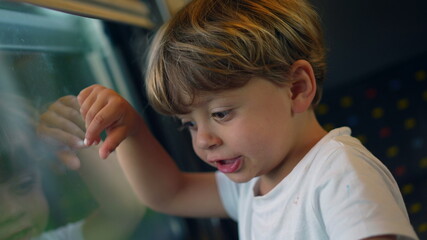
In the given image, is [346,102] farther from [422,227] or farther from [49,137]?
[49,137]

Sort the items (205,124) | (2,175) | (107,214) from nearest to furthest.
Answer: (2,175)
(205,124)
(107,214)

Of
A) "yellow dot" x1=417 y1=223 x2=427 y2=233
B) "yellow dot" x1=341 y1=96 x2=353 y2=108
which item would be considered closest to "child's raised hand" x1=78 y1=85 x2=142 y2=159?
"yellow dot" x1=341 y1=96 x2=353 y2=108

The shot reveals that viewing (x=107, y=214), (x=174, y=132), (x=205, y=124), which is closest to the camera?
(x=205, y=124)

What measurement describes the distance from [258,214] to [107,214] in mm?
307

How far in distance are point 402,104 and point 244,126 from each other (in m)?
0.50

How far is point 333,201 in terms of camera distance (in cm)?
73

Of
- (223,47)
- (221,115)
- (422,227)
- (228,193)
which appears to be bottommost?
(422,227)

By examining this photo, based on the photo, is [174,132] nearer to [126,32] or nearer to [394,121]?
[126,32]

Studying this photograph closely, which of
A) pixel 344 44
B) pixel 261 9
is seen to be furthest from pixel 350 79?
pixel 261 9

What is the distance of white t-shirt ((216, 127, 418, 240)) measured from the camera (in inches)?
27.1

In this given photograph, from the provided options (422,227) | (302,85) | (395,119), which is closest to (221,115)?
(302,85)

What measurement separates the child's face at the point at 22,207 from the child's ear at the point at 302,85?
454mm

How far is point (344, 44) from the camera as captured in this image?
109 centimetres

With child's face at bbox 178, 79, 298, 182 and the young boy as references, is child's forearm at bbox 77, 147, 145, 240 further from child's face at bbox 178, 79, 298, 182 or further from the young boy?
child's face at bbox 178, 79, 298, 182
